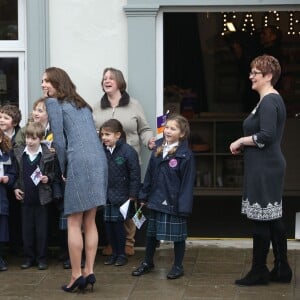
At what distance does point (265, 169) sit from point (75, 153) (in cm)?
158

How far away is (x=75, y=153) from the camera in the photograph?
7.18 m

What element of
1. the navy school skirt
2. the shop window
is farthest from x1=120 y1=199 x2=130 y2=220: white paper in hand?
the shop window

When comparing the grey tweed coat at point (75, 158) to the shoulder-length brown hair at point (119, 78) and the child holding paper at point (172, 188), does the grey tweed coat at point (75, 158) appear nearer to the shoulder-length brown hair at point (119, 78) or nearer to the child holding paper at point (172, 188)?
the child holding paper at point (172, 188)

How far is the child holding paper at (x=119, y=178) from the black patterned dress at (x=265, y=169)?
129 cm

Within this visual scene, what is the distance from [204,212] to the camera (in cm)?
1106

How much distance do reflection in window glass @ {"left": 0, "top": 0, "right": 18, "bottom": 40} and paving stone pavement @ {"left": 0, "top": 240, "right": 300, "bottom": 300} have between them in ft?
7.36

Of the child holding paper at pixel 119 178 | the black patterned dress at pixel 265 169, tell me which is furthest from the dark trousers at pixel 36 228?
the black patterned dress at pixel 265 169

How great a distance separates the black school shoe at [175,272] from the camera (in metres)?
7.91

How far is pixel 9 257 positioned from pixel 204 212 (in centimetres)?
306

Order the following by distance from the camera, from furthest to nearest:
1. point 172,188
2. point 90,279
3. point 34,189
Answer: point 34,189, point 172,188, point 90,279

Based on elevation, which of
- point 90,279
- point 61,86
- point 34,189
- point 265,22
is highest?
point 265,22

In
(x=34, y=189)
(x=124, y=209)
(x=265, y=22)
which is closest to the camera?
(x=124, y=209)

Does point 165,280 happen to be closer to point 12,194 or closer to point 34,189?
point 34,189

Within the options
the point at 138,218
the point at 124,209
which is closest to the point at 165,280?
the point at 138,218
